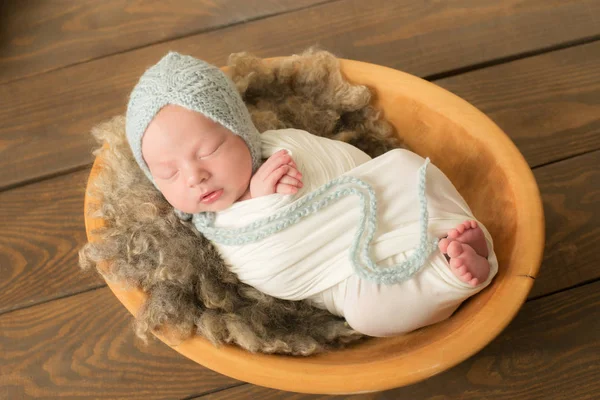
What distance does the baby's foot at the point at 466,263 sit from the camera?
0.68m

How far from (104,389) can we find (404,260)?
0.56 m

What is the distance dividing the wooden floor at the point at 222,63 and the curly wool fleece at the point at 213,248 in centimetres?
20

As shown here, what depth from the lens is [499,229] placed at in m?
0.78

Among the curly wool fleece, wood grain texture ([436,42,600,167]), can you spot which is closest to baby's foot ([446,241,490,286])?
the curly wool fleece

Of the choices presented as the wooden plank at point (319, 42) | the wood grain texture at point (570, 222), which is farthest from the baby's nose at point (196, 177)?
the wood grain texture at point (570, 222)

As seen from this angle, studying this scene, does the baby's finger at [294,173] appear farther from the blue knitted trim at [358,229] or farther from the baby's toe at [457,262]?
the baby's toe at [457,262]

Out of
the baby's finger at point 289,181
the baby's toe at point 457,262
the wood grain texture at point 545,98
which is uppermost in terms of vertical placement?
the baby's finger at point 289,181

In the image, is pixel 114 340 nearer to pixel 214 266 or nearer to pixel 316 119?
pixel 214 266

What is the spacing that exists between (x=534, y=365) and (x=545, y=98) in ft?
1.73

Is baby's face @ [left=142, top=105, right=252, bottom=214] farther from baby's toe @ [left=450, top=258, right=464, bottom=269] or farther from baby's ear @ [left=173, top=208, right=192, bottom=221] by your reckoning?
baby's toe @ [left=450, top=258, right=464, bottom=269]

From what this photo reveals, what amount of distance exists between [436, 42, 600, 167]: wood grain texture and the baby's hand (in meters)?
0.52

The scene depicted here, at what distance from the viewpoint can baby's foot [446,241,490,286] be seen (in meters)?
0.68

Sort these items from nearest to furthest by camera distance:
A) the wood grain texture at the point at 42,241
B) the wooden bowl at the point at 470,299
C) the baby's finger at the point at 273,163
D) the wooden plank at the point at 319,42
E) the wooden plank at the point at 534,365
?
1. the wooden bowl at the point at 470,299
2. the baby's finger at the point at 273,163
3. the wooden plank at the point at 534,365
4. the wood grain texture at the point at 42,241
5. the wooden plank at the point at 319,42

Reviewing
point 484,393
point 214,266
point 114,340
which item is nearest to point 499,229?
point 484,393
